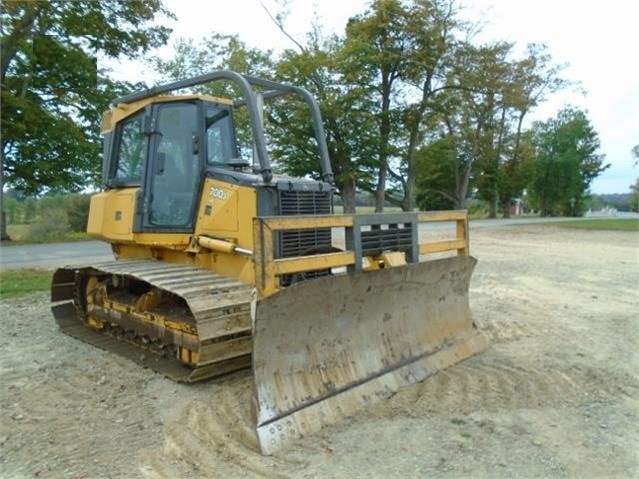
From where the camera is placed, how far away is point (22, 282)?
30.8 ft

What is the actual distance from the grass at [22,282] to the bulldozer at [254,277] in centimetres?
266

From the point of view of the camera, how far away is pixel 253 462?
3117 millimetres

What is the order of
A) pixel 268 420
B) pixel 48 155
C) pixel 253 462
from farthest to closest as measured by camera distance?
pixel 48 155, pixel 268 420, pixel 253 462

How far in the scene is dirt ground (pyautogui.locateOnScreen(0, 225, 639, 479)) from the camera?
120 inches

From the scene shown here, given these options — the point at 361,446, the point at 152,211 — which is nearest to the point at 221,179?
the point at 152,211

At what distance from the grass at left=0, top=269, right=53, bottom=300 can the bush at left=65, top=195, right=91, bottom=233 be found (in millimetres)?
17234

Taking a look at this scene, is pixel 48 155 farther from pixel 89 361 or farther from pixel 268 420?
pixel 268 420

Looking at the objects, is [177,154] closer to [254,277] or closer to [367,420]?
[254,277]

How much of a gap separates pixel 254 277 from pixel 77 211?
26.1 metres

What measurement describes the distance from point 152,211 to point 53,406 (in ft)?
7.14

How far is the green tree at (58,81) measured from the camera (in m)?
14.8

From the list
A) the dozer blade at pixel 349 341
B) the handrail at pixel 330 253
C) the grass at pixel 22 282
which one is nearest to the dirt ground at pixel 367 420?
the dozer blade at pixel 349 341

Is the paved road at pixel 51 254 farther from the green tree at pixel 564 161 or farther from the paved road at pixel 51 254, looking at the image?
the green tree at pixel 564 161

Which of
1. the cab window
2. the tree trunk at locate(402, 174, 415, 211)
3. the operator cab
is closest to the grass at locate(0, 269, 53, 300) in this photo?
the cab window
